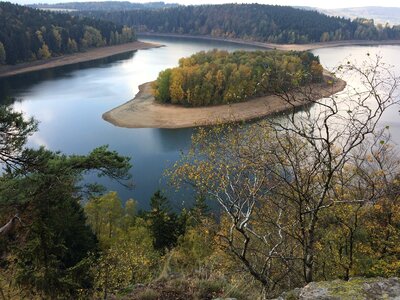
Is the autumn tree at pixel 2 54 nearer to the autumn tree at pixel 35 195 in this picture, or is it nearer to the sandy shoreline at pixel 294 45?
the autumn tree at pixel 35 195

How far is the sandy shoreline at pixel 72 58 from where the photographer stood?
76.2m

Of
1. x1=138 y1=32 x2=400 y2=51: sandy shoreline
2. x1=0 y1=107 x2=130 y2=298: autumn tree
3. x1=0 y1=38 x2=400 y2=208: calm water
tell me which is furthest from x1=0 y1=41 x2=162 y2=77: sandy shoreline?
x1=0 y1=107 x2=130 y2=298: autumn tree

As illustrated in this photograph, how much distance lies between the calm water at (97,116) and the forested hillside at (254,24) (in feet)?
224

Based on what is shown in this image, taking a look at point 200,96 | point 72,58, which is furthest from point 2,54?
point 200,96

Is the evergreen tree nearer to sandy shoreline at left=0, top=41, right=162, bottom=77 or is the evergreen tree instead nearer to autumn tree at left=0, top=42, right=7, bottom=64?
sandy shoreline at left=0, top=41, right=162, bottom=77

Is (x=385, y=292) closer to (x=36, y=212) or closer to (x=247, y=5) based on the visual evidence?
(x=36, y=212)

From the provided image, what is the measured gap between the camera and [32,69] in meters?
78.4

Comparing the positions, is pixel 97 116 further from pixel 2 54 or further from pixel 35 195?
pixel 35 195

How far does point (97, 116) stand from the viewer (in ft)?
163

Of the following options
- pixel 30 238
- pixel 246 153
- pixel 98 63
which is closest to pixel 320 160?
pixel 246 153

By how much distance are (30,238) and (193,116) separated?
131 ft

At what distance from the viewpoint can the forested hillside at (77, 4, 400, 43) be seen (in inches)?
5610

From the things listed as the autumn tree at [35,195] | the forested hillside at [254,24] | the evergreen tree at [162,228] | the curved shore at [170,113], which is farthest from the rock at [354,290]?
→ the forested hillside at [254,24]

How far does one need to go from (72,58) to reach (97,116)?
160 feet
